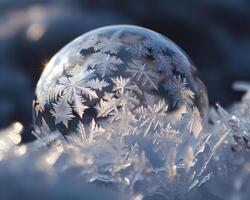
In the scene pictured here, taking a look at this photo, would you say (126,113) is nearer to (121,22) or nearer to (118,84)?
(118,84)

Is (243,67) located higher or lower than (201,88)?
lower

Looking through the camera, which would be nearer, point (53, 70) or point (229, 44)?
point (53, 70)

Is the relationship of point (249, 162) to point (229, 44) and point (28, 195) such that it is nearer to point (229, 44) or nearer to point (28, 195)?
point (28, 195)

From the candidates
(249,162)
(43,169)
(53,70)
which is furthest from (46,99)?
(249,162)

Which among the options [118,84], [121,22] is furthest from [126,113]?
[121,22]

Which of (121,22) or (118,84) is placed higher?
(118,84)

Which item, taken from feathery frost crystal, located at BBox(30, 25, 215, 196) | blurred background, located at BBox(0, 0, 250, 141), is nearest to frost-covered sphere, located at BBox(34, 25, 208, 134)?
feathery frost crystal, located at BBox(30, 25, 215, 196)
